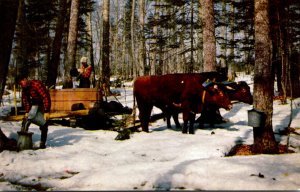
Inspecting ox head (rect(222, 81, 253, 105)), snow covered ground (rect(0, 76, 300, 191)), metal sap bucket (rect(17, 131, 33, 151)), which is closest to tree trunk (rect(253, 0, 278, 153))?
snow covered ground (rect(0, 76, 300, 191))

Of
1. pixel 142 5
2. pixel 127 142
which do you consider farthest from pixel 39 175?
pixel 142 5

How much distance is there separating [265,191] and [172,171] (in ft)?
5.94

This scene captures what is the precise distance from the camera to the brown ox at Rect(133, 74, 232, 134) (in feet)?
39.3

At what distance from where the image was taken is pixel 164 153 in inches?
355

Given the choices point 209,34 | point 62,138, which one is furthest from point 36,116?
point 209,34

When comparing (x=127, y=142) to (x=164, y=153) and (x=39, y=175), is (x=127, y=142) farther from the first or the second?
(x=39, y=175)

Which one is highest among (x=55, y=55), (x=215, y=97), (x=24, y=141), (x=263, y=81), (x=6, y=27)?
(x=55, y=55)

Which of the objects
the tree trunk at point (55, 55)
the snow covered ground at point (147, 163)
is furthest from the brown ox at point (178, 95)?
the tree trunk at point (55, 55)

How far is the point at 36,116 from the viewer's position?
9.66m

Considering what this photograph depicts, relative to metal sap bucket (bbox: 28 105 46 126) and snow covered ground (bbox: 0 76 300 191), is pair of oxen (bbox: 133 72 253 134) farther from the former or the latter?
metal sap bucket (bbox: 28 105 46 126)

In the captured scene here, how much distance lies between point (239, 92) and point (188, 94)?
1.71 m

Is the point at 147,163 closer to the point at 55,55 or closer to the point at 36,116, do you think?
the point at 36,116

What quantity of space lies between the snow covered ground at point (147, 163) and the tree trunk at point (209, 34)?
8.08 ft

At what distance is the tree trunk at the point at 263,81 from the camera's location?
853 cm
